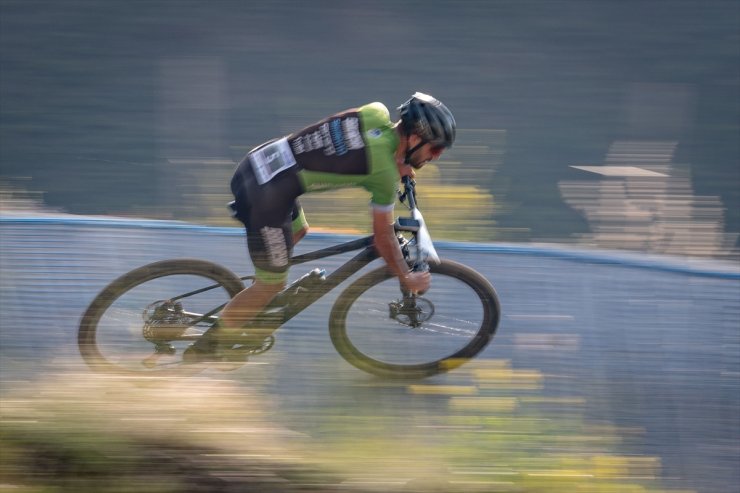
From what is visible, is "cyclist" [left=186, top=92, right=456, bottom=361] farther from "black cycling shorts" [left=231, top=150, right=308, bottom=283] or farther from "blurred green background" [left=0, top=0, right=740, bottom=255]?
"blurred green background" [left=0, top=0, right=740, bottom=255]

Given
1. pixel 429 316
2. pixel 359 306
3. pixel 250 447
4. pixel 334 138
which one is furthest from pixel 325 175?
pixel 250 447

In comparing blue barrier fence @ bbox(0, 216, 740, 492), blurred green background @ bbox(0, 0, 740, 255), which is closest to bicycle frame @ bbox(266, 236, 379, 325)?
blue barrier fence @ bbox(0, 216, 740, 492)

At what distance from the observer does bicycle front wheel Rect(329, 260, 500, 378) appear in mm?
3422

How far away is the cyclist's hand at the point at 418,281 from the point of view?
3529 millimetres

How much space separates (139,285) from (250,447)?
1.37 meters

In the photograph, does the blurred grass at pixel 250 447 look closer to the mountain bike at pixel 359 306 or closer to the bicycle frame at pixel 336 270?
the mountain bike at pixel 359 306

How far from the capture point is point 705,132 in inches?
385

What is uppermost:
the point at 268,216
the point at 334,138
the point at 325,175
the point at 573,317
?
the point at 334,138

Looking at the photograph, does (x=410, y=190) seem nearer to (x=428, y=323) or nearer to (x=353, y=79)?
(x=428, y=323)

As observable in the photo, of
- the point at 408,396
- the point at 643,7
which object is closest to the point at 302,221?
the point at 408,396

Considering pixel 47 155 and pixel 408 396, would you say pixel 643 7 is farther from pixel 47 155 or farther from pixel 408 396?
pixel 408 396

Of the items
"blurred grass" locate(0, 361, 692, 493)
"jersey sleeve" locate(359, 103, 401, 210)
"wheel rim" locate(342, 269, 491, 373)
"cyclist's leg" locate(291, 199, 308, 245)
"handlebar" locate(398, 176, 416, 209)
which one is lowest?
"wheel rim" locate(342, 269, 491, 373)

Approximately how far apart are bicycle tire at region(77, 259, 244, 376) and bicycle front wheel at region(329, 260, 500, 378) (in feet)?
1.98

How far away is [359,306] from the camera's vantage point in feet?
11.3
